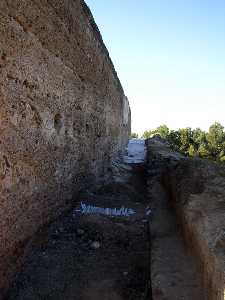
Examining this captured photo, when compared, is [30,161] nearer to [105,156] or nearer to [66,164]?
[66,164]

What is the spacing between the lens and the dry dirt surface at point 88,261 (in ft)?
10.9

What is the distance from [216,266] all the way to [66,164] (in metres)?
2.91

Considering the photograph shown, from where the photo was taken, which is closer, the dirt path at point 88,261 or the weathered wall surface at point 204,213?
the weathered wall surface at point 204,213

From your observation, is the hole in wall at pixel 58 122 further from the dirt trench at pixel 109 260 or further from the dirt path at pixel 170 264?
the dirt path at pixel 170 264

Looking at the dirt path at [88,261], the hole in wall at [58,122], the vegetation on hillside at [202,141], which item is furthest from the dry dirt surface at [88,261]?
the vegetation on hillside at [202,141]

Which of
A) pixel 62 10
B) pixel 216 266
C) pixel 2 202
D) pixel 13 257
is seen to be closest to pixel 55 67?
pixel 62 10

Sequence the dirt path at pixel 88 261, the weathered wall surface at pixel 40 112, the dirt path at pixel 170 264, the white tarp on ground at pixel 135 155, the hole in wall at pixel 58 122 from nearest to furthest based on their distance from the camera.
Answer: the dirt path at pixel 170 264 → the weathered wall surface at pixel 40 112 → the dirt path at pixel 88 261 → the hole in wall at pixel 58 122 → the white tarp on ground at pixel 135 155

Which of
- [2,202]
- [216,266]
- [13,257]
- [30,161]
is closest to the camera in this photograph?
[216,266]

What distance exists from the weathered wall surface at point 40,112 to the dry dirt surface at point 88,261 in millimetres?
241

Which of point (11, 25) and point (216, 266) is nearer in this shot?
point (216, 266)

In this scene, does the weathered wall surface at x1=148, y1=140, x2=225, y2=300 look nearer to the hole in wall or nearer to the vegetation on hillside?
the hole in wall

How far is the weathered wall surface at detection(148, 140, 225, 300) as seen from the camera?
2.59 m

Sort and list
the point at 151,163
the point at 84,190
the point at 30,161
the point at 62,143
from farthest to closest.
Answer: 1. the point at 151,163
2. the point at 84,190
3. the point at 62,143
4. the point at 30,161

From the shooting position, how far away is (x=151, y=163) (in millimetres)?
10094
